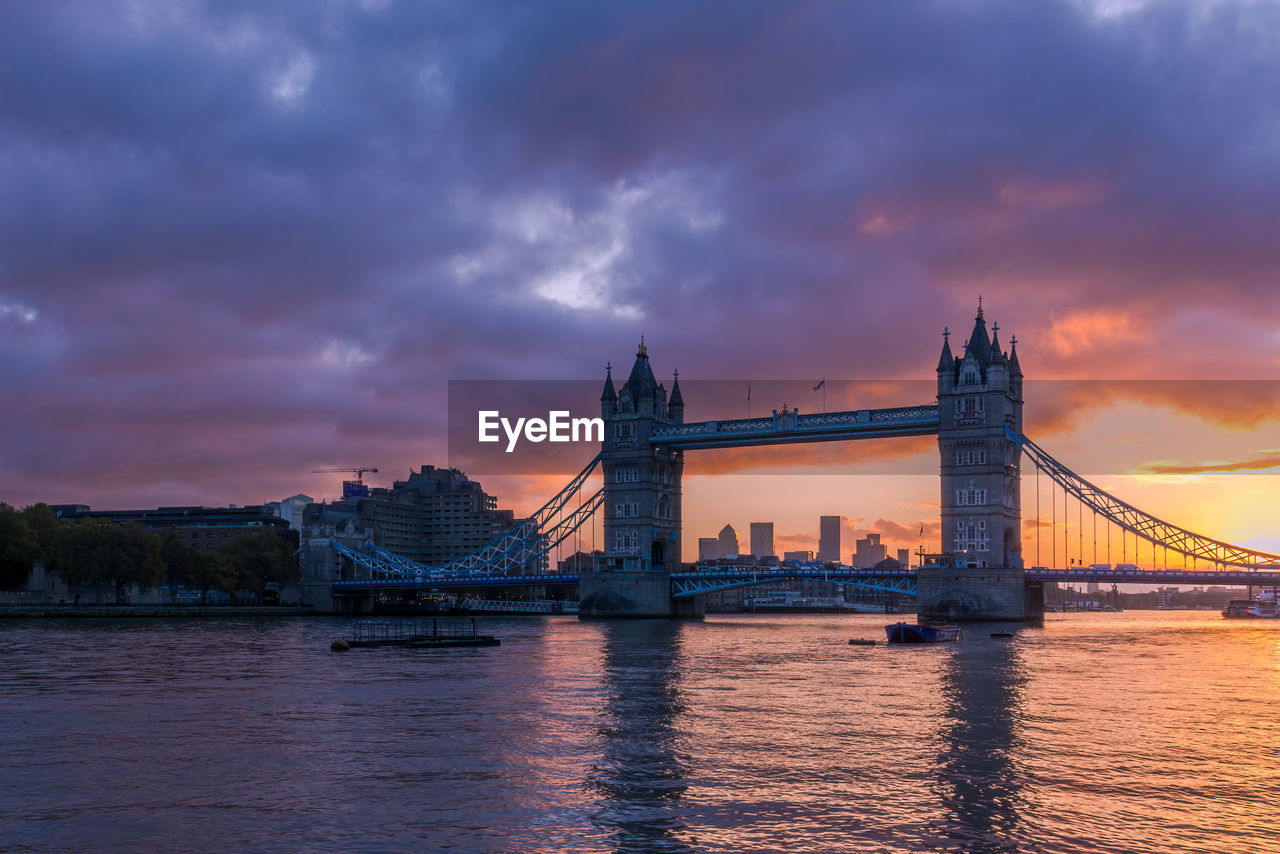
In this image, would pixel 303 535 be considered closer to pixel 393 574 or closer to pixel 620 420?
pixel 393 574

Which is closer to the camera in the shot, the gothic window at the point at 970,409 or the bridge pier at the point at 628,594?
the gothic window at the point at 970,409

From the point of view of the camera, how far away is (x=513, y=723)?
3881 centimetres

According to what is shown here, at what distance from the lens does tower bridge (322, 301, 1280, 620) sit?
11200 cm

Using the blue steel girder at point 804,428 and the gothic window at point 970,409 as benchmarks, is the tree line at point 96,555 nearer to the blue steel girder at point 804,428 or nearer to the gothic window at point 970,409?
the blue steel girder at point 804,428

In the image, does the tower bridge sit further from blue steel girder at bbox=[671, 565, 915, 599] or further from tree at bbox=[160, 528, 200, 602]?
tree at bbox=[160, 528, 200, 602]

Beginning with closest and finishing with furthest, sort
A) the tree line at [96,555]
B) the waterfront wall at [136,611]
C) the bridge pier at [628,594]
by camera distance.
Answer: the waterfront wall at [136,611] → the tree line at [96,555] → the bridge pier at [628,594]

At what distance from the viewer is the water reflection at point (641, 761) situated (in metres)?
23.4

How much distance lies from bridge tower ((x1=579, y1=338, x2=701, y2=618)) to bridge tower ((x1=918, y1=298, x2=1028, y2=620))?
1264 inches

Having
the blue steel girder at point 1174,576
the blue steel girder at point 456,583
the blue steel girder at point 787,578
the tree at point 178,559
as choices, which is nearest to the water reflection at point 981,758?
the blue steel girder at point 1174,576

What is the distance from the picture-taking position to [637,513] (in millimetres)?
134375

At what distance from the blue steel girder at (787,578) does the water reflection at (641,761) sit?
58.3 metres

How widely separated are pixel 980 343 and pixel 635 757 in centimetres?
9414

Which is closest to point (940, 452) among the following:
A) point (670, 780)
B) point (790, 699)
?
point (790, 699)

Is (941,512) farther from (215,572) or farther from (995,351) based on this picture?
→ (215,572)
